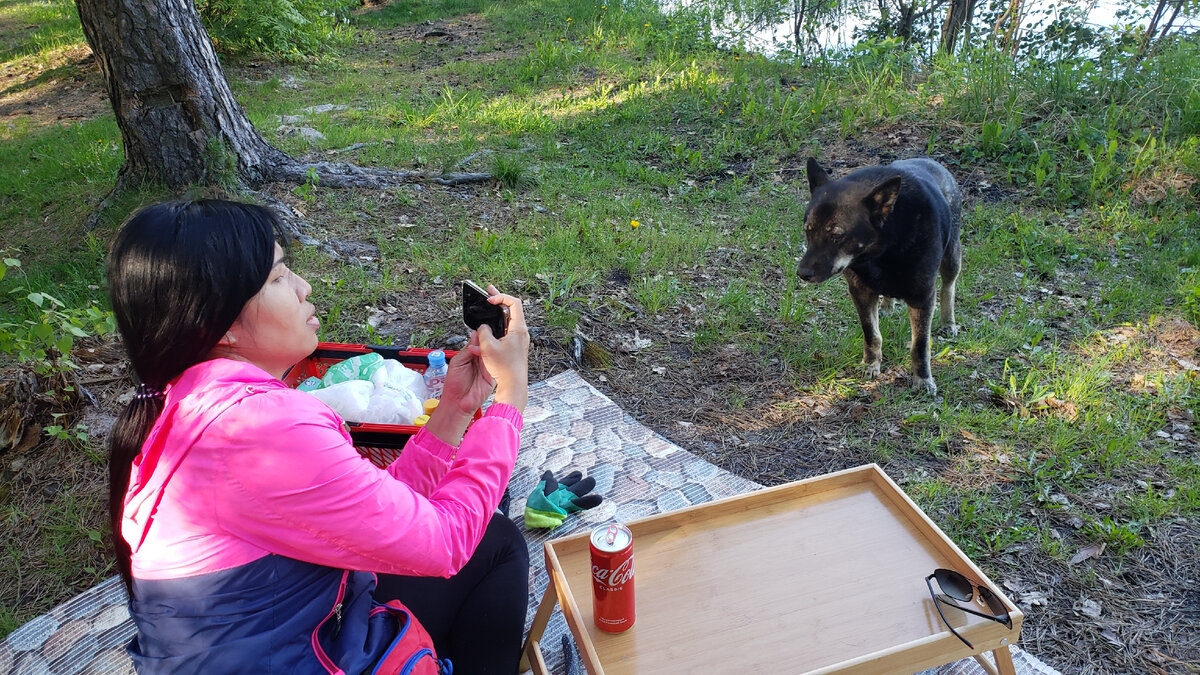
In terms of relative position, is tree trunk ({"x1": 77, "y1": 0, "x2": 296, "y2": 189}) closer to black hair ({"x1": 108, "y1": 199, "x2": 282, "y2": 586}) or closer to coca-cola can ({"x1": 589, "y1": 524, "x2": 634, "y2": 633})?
black hair ({"x1": 108, "y1": 199, "x2": 282, "y2": 586})

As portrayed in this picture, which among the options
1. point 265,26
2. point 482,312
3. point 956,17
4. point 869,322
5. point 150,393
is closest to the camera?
point 150,393

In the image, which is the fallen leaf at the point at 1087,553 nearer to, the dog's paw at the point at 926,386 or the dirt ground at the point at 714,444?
the dirt ground at the point at 714,444

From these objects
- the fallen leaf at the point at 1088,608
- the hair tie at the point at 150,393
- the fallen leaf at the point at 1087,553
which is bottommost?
the fallen leaf at the point at 1088,608

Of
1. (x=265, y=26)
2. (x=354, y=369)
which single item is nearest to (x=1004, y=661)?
(x=354, y=369)

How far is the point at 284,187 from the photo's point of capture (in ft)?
18.4

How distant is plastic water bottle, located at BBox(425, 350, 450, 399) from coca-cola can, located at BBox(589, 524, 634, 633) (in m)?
1.53

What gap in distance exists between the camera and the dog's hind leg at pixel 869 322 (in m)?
4.07

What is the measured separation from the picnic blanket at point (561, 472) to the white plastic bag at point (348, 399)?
0.83 meters

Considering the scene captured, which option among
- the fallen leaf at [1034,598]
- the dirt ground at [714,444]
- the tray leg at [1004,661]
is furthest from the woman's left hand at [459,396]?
the fallen leaf at [1034,598]

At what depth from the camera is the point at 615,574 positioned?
1.83 meters

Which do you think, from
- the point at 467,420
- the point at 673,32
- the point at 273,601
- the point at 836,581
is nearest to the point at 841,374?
the point at 836,581

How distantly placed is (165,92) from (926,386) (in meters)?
5.30

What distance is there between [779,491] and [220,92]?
488cm

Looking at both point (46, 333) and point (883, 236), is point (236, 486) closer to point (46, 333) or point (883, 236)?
point (46, 333)
